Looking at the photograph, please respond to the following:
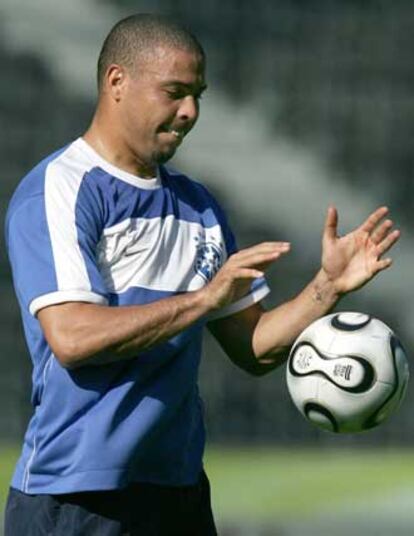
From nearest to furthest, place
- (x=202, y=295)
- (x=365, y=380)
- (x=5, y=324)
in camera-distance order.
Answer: (x=202, y=295) < (x=365, y=380) < (x=5, y=324)

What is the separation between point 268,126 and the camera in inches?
267

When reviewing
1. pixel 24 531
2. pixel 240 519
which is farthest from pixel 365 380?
pixel 240 519

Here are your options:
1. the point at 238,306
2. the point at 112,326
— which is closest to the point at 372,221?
the point at 238,306

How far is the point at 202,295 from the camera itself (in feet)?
13.2

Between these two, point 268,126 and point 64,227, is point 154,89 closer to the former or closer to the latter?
point 64,227

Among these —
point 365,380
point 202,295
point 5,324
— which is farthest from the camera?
point 5,324

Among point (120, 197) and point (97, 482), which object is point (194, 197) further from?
point (97, 482)

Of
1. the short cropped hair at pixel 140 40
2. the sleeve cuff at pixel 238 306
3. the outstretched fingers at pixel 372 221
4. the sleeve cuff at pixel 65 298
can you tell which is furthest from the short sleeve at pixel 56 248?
the outstretched fingers at pixel 372 221

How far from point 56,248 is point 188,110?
19.2 inches

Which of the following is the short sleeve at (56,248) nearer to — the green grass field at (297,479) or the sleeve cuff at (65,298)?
the sleeve cuff at (65,298)

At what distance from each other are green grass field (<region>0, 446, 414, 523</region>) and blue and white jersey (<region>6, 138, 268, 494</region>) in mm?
2480

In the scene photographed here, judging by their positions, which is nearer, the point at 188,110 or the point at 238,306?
the point at 188,110

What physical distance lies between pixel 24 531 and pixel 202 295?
706mm

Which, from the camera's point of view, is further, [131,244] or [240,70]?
[240,70]
